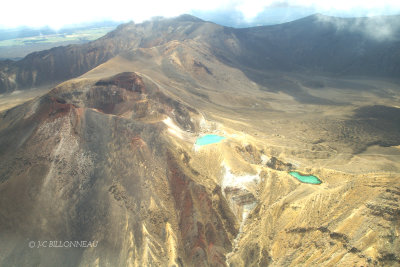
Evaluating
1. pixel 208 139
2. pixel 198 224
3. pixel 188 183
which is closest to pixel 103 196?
pixel 188 183

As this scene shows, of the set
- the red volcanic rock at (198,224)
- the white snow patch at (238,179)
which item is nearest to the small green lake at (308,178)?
the white snow patch at (238,179)

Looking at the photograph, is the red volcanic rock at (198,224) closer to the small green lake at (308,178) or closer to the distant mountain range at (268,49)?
the small green lake at (308,178)

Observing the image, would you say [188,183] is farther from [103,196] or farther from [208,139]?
[208,139]

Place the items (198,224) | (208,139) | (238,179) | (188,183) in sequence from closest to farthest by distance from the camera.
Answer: (198,224), (188,183), (238,179), (208,139)

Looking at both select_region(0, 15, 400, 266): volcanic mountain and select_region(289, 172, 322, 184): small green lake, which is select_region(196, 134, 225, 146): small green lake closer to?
select_region(0, 15, 400, 266): volcanic mountain

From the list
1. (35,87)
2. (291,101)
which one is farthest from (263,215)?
(35,87)

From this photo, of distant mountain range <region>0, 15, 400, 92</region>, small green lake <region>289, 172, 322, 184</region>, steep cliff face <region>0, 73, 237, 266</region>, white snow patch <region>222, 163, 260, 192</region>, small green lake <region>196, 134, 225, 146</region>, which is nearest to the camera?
steep cliff face <region>0, 73, 237, 266</region>

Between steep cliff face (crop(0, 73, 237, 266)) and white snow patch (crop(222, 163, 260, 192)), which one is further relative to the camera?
white snow patch (crop(222, 163, 260, 192))

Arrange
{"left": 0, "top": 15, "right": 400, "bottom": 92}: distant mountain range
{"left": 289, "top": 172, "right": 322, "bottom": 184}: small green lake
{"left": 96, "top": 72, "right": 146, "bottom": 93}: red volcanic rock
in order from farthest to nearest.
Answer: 1. {"left": 0, "top": 15, "right": 400, "bottom": 92}: distant mountain range
2. {"left": 96, "top": 72, "right": 146, "bottom": 93}: red volcanic rock
3. {"left": 289, "top": 172, "right": 322, "bottom": 184}: small green lake

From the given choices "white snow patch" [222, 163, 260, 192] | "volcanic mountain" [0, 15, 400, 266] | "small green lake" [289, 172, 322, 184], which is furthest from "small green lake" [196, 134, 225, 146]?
A: "small green lake" [289, 172, 322, 184]
